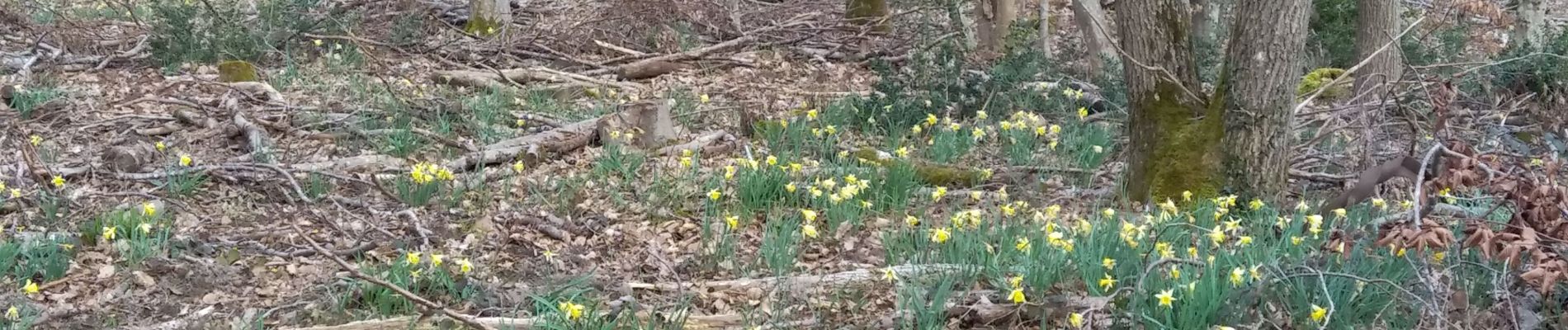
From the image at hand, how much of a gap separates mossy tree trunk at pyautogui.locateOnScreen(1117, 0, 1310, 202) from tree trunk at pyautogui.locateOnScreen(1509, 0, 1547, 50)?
6.30m

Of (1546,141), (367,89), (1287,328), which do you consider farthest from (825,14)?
(1287,328)

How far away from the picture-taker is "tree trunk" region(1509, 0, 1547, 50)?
10039 millimetres

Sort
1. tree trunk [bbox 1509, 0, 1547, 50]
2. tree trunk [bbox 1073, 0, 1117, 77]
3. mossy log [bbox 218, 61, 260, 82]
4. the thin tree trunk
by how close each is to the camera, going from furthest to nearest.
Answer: the thin tree trunk → tree trunk [bbox 1509, 0, 1547, 50] → tree trunk [bbox 1073, 0, 1117, 77] → mossy log [bbox 218, 61, 260, 82]

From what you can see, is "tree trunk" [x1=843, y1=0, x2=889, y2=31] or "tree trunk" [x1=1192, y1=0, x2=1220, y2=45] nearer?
"tree trunk" [x1=1192, y1=0, x2=1220, y2=45]

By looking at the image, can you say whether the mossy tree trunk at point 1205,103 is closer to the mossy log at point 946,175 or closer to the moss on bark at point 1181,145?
the moss on bark at point 1181,145

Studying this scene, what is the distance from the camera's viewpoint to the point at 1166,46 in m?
5.34

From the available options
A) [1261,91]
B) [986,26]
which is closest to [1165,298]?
[1261,91]

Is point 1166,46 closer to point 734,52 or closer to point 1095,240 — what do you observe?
point 1095,240

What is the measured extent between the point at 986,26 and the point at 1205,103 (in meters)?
6.41

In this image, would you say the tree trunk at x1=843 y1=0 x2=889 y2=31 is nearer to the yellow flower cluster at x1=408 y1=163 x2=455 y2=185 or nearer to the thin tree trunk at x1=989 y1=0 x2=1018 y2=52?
the thin tree trunk at x1=989 y1=0 x2=1018 y2=52

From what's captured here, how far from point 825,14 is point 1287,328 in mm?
9683

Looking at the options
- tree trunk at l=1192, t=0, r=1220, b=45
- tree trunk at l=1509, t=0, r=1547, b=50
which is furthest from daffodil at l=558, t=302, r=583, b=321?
tree trunk at l=1509, t=0, r=1547, b=50

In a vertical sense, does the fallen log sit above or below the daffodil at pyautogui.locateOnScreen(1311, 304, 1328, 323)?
below

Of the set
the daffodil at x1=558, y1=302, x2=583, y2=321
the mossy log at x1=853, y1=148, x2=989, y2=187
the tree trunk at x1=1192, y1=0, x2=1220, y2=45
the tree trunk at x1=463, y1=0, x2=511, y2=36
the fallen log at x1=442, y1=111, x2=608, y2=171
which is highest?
the daffodil at x1=558, y1=302, x2=583, y2=321
